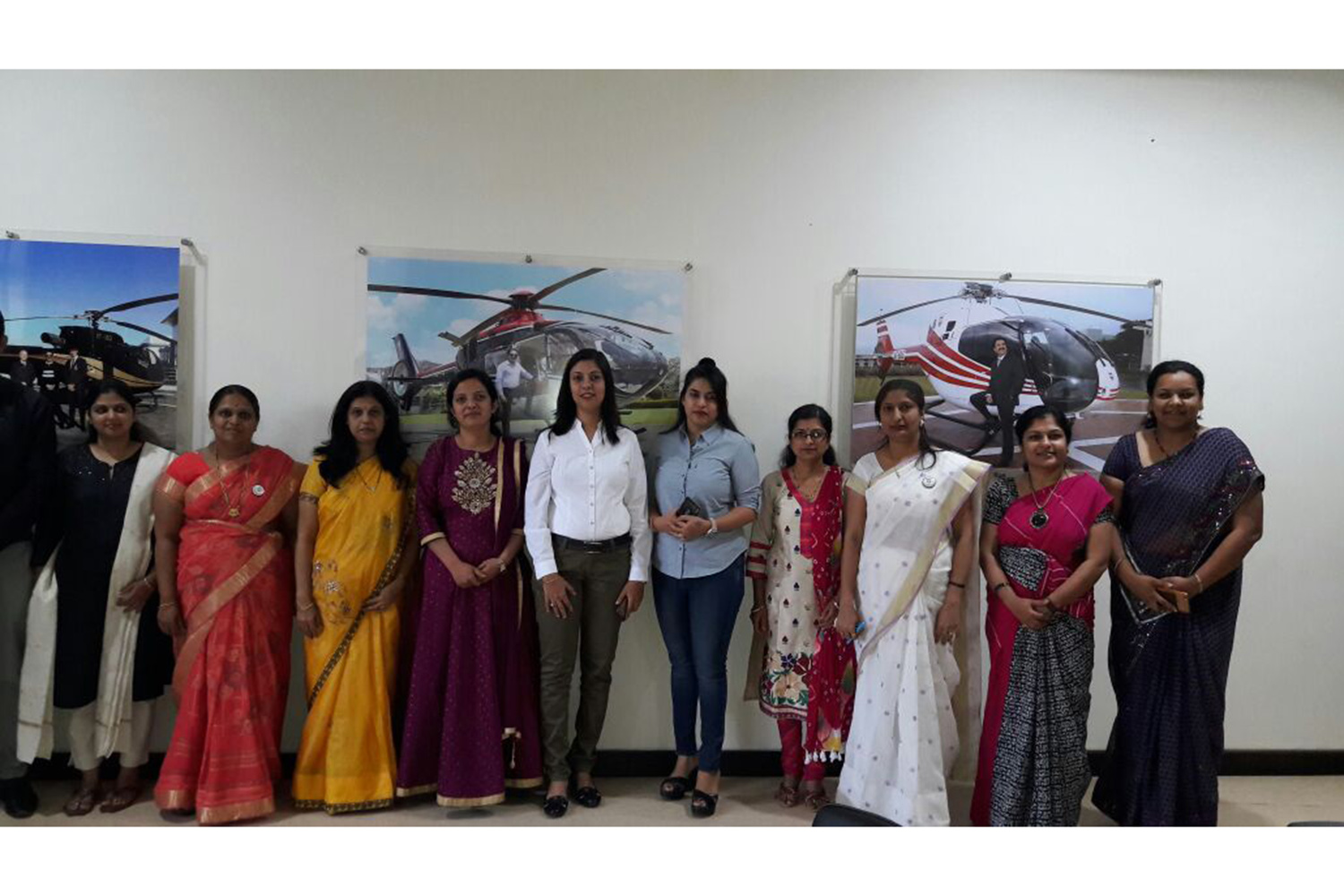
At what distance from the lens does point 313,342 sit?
3.12 m

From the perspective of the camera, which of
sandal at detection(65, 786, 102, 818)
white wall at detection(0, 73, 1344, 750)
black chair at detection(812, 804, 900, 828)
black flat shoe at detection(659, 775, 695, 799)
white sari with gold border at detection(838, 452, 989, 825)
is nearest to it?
black chair at detection(812, 804, 900, 828)

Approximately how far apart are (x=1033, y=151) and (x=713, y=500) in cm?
197

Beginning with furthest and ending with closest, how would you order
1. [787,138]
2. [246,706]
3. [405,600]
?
[787,138] < [405,600] < [246,706]

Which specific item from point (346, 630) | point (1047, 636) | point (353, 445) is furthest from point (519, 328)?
point (1047, 636)

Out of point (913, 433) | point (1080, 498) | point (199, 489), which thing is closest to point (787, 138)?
point (913, 433)

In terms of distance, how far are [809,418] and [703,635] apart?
2.77 ft

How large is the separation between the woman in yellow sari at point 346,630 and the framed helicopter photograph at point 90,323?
0.77 m

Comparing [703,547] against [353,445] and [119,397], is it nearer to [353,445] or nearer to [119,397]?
[353,445]

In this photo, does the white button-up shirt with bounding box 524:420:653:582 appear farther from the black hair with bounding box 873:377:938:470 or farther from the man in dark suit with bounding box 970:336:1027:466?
the man in dark suit with bounding box 970:336:1027:466

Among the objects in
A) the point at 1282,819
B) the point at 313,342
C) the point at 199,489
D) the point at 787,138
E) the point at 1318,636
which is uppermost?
the point at 787,138

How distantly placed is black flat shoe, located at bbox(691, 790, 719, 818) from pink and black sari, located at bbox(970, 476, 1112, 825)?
0.91 metres

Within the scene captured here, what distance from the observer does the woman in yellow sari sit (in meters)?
2.78

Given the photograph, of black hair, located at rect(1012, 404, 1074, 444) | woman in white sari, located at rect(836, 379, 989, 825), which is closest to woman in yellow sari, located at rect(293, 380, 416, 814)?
woman in white sari, located at rect(836, 379, 989, 825)

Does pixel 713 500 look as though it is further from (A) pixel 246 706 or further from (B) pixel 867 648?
(A) pixel 246 706
